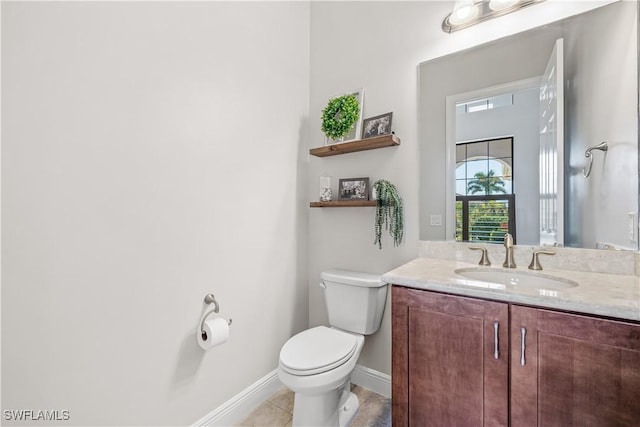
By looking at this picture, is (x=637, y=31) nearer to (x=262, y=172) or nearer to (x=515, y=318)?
(x=515, y=318)

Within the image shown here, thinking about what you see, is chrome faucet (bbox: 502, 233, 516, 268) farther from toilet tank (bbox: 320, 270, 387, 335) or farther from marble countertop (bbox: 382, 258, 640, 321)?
toilet tank (bbox: 320, 270, 387, 335)

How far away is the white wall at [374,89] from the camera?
1.64m

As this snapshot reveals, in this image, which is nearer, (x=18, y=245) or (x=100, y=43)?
(x=18, y=245)

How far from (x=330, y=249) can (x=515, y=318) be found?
1.22m

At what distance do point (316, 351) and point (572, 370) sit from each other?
0.99 m

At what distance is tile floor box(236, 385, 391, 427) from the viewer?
155 centimetres

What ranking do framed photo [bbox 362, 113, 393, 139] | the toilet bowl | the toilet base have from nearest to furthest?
the toilet bowl < the toilet base < framed photo [bbox 362, 113, 393, 139]

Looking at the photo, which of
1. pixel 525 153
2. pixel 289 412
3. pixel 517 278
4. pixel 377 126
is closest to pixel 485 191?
pixel 525 153

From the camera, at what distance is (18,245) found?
35.7 inches

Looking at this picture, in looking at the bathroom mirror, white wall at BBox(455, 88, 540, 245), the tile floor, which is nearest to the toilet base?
the tile floor

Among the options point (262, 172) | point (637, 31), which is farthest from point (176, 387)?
point (637, 31)

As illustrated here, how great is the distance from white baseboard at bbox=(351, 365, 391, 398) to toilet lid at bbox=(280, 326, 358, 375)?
1.56 feet

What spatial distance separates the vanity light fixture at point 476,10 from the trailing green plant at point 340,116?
0.66 metres

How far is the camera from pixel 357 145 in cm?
176
